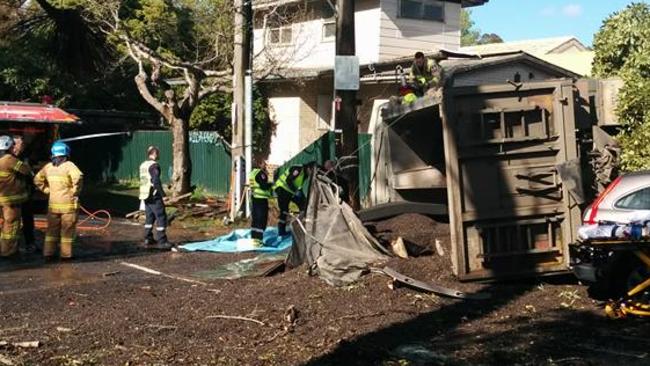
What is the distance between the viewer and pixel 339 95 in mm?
11938

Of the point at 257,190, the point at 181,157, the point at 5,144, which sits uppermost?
the point at 181,157

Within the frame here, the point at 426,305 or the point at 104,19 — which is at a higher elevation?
the point at 104,19

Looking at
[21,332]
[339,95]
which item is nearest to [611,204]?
[339,95]

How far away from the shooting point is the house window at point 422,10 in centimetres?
2327

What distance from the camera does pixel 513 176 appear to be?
30.3 ft

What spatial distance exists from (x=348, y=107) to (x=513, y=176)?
11.1 feet

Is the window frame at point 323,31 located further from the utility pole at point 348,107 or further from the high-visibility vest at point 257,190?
the utility pole at point 348,107

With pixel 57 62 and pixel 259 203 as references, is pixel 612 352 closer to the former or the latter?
pixel 259 203

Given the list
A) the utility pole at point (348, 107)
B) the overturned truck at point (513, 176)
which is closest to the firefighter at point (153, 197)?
the utility pole at point (348, 107)

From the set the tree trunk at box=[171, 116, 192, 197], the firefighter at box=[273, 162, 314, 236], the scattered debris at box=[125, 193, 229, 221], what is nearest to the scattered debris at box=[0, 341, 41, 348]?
the firefighter at box=[273, 162, 314, 236]

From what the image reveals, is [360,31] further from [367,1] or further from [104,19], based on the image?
[104,19]

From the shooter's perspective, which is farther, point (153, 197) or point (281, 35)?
point (281, 35)

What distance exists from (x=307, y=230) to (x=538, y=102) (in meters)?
3.16

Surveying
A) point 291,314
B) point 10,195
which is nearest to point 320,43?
point 10,195
